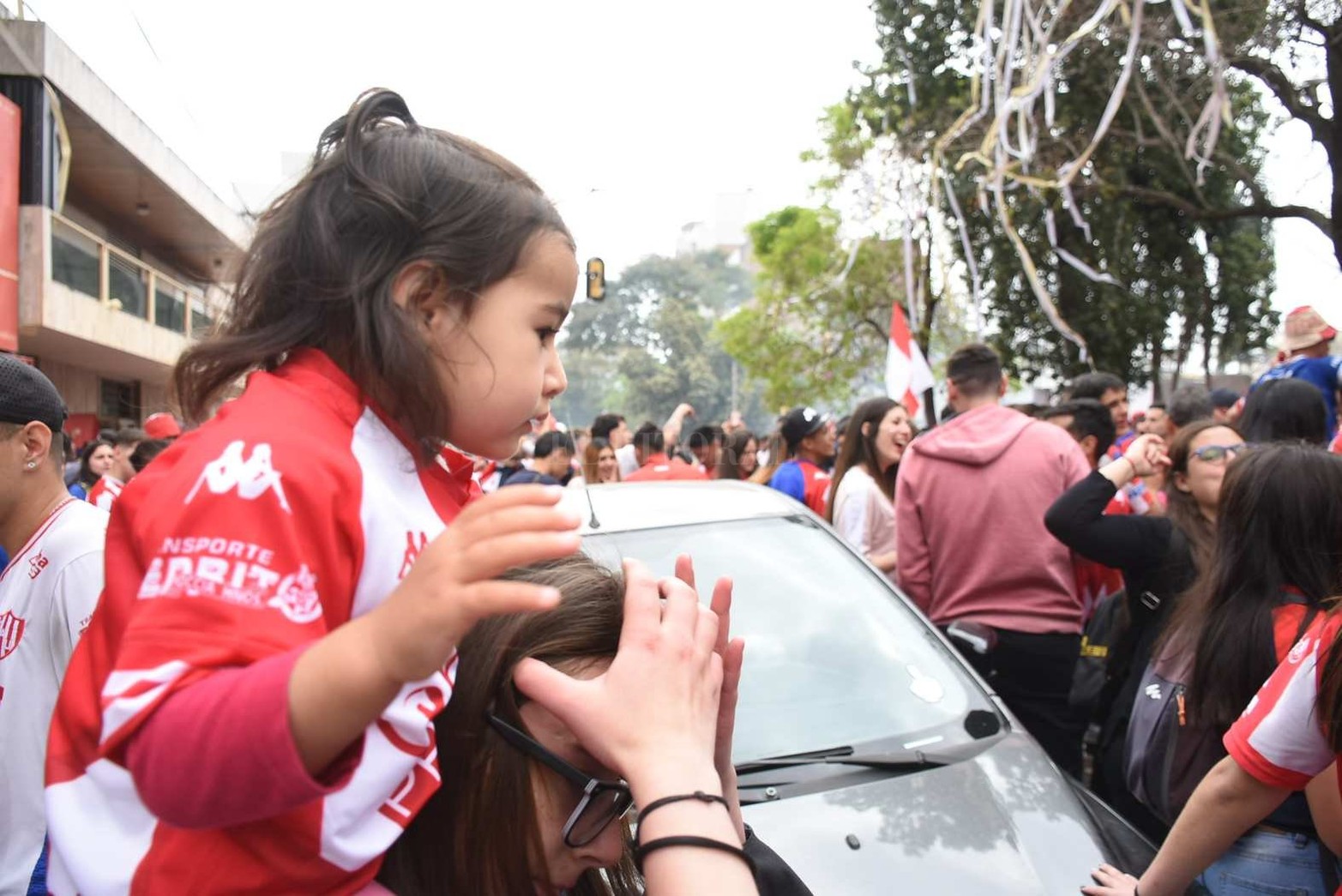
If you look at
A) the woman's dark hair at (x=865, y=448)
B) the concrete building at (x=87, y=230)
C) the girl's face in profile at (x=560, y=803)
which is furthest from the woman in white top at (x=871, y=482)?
the concrete building at (x=87, y=230)

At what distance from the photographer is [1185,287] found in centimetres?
1545

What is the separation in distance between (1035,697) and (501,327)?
11.2 feet

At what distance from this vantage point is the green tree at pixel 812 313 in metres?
23.7

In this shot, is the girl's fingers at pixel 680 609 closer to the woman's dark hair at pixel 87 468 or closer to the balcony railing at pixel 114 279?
the woman's dark hair at pixel 87 468

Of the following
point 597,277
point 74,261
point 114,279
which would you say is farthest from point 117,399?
point 597,277

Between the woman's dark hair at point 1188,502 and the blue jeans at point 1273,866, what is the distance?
3.86 feet

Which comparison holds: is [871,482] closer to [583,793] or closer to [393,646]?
[583,793]

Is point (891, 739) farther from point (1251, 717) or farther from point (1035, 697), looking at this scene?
point (1035, 697)

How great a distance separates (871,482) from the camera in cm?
529

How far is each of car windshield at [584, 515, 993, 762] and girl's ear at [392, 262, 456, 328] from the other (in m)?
1.59

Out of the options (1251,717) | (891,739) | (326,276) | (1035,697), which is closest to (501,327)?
(326,276)

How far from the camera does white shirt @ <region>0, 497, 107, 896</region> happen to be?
7.29ft

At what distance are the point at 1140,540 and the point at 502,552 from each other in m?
3.08

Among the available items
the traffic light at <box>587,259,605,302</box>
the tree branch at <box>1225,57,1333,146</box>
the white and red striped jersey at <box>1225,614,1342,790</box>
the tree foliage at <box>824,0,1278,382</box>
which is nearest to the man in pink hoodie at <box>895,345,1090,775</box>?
the traffic light at <box>587,259,605,302</box>
